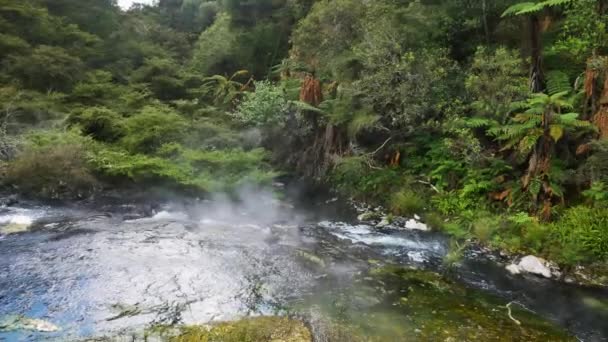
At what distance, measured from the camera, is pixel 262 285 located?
7137 mm

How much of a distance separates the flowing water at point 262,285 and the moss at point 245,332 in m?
0.22

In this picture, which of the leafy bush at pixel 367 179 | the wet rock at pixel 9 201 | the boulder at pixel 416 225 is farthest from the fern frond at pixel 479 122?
the wet rock at pixel 9 201

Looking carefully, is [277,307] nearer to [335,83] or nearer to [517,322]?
[517,322]

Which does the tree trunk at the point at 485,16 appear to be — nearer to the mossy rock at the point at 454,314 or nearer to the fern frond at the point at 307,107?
the fern frond at the point at 307,107

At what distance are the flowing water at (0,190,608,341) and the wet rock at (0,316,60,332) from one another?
0.02m

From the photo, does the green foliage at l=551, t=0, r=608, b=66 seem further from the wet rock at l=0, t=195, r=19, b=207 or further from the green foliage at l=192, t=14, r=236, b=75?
the green foliage at l=192, t=14, r=236, b=75

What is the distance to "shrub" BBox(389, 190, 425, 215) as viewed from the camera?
11.5 metres

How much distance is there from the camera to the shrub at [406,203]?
11.5m

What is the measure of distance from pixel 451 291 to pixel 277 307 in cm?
305

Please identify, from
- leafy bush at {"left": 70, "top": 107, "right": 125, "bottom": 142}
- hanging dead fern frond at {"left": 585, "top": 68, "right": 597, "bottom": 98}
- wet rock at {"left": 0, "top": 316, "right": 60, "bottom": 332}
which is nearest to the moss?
wet rock at {"left": 0, "top": 316, "right": 60, "bottom": 332}

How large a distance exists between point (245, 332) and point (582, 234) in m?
6.86

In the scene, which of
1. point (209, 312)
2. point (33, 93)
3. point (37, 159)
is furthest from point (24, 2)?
point (209, 312)

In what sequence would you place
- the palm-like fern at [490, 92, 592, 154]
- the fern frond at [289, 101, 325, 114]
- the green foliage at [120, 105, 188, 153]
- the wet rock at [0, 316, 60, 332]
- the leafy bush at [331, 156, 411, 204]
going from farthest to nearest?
the green foliage at [120, 105, 188, 153], the fern frond at [289, 101, 325, 114], the leafy bush at [331, 156, 411, 204], the palm-like fern at [490, 92, 592, 154], the wet rock at [0, 316, 60, 332]

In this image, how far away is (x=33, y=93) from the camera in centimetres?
1561
